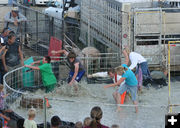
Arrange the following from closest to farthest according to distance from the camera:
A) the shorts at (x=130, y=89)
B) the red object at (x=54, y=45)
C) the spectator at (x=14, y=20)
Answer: the shorts at (x=130, y=89)
the red object at (x=54, y=45)
the spectator at (x=14, y=20)

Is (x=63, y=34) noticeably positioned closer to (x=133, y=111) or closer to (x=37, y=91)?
(x=37, y=91)

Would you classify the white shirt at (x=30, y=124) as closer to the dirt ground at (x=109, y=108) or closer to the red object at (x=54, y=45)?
the dirt ground at (x=109, y=108)

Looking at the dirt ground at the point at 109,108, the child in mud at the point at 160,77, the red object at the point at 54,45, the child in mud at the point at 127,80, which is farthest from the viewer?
the red object at the point at 54,45

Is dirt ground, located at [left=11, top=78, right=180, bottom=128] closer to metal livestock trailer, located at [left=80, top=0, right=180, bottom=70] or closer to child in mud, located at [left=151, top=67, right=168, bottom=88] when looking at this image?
child in mud, located at [left=151, top=67, right=168, bottom=88]

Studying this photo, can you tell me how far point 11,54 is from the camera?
→ 12.9 meters

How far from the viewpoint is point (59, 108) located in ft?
33.1

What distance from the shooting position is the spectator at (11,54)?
12.6 meters

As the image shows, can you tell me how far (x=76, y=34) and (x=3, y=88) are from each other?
7.79 m

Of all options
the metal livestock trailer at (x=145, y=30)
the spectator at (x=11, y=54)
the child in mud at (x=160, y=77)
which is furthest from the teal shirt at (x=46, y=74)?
the child in mud at (x=160, y=77)

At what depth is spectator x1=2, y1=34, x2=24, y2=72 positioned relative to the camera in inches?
498

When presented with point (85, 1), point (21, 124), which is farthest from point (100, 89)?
point (85, 1)

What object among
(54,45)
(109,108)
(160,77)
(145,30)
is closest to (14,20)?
(54,45)

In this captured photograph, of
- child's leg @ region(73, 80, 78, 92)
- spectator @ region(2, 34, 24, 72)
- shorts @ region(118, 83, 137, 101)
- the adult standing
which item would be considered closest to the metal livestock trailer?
the adult standing

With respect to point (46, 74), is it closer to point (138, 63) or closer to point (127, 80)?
point (127, 80)
